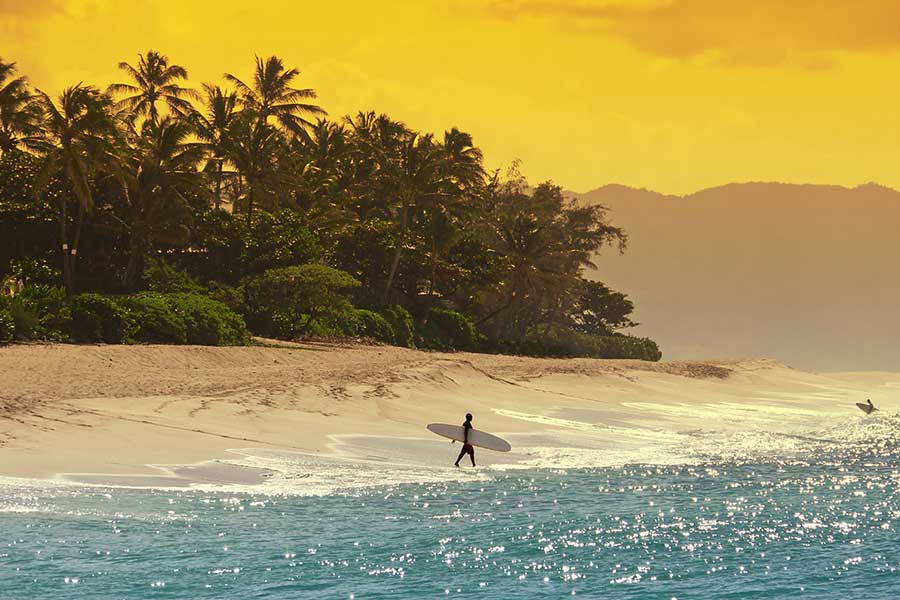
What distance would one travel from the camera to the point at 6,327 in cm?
3778

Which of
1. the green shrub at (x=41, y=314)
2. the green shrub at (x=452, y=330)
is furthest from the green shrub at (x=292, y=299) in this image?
the green shrub at (x=452, y=330)

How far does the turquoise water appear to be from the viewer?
14.3 m

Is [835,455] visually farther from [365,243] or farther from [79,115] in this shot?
[365,243]

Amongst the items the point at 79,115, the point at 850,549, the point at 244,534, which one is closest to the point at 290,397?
the point at 244,534

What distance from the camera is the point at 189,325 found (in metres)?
44.7

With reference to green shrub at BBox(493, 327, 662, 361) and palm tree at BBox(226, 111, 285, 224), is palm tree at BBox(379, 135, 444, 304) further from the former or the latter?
green shrub at BBox(493, 327, 662, 361)

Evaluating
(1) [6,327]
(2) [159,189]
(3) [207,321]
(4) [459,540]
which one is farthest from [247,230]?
(4) [459,540]

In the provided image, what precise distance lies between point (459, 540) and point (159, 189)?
127ft

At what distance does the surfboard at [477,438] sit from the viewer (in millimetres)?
25025

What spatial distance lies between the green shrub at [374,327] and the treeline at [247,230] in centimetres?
10

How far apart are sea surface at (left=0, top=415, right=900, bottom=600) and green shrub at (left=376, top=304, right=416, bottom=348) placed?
36.9 m

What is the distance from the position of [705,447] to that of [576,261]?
61.8 metres

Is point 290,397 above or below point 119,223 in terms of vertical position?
below

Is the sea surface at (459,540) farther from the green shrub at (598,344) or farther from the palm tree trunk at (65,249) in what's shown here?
the green shrub at (598,344)
